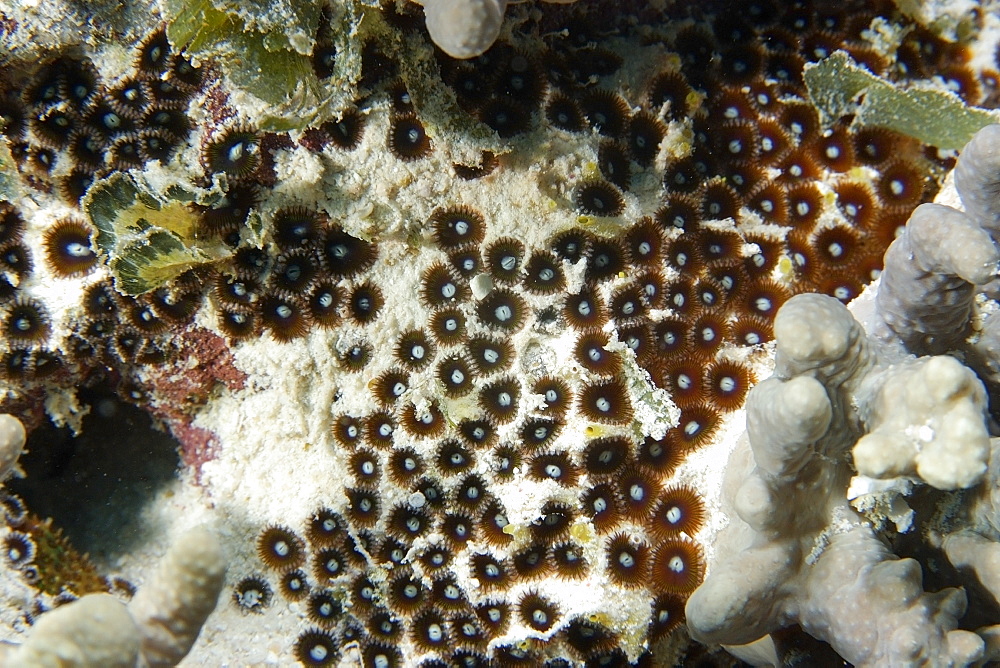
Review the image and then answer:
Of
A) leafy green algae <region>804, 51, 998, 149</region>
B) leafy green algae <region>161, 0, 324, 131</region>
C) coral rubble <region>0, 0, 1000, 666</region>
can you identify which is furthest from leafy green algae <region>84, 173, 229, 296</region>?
leafy green algae <region>804, 51, 998, 149</region>

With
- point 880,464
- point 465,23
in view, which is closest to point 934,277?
point 880,464

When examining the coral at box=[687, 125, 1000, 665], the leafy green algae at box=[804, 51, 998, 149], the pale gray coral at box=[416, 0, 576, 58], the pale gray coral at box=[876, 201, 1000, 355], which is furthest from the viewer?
the leafy green algae at box=[804, 51, 998, 149]

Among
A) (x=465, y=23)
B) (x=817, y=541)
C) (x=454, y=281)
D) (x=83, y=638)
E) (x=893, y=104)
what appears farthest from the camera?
(x=893, y=104)

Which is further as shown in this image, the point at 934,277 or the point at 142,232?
the point at 142,232

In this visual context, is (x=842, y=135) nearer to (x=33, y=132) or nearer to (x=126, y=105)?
(x=126, y=105)

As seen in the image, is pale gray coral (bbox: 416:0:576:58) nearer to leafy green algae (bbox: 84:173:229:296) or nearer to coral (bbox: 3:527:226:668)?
leafy green algae (bbox: 84:173:229:296)

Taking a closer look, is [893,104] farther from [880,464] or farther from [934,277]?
[880,464]

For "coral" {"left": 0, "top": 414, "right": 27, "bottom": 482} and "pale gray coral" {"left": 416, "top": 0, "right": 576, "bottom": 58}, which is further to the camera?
"coral" {"left": 0, "top": 414, "right": 27, "bottom": 482}
